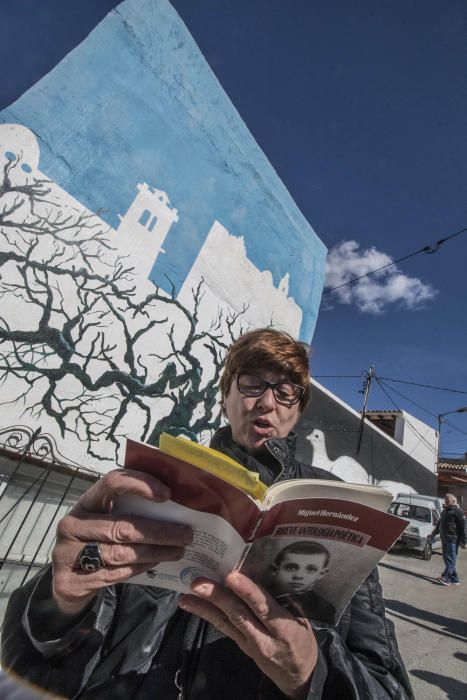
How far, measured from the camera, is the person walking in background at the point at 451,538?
6609mm

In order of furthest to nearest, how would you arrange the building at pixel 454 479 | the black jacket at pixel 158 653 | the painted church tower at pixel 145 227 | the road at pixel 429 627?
the building at pixel 454 479
the painted church tower at pixel 145 227
the road at pixel 429 627
the black jacket at pixel 158 653

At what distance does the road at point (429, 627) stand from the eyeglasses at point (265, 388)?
9.33 ft

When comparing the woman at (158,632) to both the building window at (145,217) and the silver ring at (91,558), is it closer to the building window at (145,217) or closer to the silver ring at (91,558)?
the silver ring at (91,558)

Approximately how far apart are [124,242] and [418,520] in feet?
37.0

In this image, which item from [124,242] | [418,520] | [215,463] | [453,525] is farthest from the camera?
[418,520]

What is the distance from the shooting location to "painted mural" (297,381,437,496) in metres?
9.98

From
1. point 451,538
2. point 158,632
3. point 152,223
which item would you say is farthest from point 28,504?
point 451,538

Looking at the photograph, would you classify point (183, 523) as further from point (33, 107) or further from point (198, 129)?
point (198, 129)

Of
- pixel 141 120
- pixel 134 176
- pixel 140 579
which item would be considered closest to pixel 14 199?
pixel 134 176

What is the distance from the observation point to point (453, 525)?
6777mm

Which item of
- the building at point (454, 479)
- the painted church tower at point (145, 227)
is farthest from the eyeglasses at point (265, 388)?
the building at point (454, 479)

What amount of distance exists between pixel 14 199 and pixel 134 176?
4.93 feet

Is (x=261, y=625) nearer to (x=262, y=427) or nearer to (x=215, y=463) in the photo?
(x=215, y=463)

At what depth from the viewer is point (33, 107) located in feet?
11.2
